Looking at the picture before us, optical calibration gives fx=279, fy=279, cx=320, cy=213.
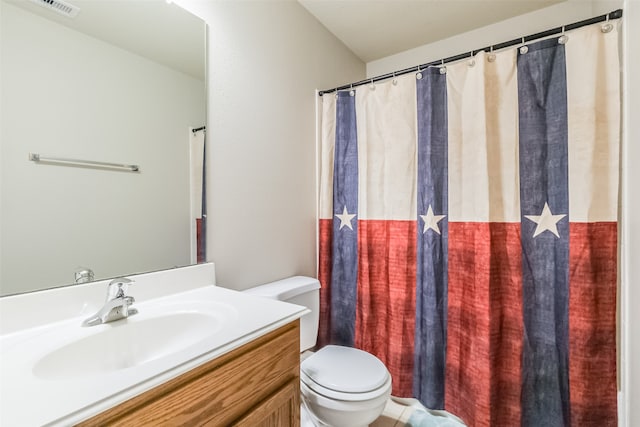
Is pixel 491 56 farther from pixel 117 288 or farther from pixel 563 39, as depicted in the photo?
pixel 117 288

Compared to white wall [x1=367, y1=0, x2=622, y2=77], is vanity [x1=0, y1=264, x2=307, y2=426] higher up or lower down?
lower down

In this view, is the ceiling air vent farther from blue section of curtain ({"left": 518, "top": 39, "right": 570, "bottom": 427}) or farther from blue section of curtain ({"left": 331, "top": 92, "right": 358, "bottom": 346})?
blue section of curtain ({"left": 518, "top": 39, "right": 570, "bottom": 427})

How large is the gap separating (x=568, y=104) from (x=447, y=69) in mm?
555

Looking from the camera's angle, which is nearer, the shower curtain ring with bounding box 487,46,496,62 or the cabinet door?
the cabinet door

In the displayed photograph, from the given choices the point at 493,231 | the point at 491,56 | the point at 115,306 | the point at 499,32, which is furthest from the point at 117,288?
the point at 499,32

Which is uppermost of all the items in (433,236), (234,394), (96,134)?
(96,134)

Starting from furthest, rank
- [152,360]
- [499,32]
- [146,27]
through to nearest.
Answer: [499,32], [146,27], [152,360]

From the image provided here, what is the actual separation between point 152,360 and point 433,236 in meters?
1.33

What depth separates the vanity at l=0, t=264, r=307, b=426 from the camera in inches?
20.3

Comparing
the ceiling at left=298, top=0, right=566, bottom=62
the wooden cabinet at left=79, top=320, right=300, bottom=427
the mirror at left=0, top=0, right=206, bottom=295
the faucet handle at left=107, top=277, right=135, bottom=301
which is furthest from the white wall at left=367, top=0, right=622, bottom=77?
the faucet handle at left=107, top=277, right=135, bottom=301

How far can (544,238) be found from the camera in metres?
1.26

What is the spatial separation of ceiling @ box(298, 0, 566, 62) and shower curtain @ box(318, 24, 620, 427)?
1.65ft

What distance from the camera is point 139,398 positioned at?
546 mm

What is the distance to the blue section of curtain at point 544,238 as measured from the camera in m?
1.22
